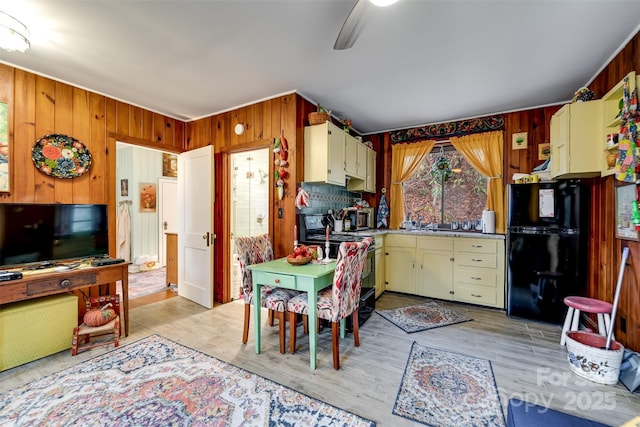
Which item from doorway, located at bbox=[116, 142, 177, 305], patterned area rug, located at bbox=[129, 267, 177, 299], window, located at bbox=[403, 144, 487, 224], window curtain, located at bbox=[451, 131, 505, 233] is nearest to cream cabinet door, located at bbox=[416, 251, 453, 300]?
window, located at bbox=[403, 144, 487, 224]

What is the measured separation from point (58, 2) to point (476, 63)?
3134mm

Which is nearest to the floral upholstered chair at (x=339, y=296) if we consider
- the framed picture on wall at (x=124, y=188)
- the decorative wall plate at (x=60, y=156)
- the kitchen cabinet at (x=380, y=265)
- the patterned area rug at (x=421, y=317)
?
the patterned area rug at (x=421, y=317)

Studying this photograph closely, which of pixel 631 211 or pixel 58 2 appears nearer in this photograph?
pixel 58 2

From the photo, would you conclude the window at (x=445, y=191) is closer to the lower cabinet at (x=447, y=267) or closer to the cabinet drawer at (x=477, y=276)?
the lower cabinet at (x=447, y=267)

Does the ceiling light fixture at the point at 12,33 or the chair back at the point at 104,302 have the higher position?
the ceiling light fixture at the point at 12,33

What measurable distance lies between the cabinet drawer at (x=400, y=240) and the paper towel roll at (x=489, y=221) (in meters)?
0.94

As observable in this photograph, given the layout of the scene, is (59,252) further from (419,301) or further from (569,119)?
(569,119)

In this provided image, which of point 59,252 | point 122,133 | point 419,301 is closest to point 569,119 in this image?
point 419,301

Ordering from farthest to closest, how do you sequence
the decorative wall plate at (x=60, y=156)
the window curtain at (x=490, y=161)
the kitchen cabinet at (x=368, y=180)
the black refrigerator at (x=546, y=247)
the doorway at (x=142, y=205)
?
the doorway at (x=142, y=205) < the kitchen cabinet at (x=368, y=180) < the window curtain at (x=490, y=161) < the black refrigerator at (x=546, y=247) < the decorative wall plate at (x=60, y=156)

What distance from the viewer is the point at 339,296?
210 centimetres

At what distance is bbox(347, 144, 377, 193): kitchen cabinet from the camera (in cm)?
418

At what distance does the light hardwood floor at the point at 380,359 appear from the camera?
1.75 meters

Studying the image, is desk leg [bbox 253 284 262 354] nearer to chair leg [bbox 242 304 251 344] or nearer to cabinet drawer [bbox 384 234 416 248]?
chair leg [bbox 242 304 251 344]

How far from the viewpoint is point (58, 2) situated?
66.8 inches
